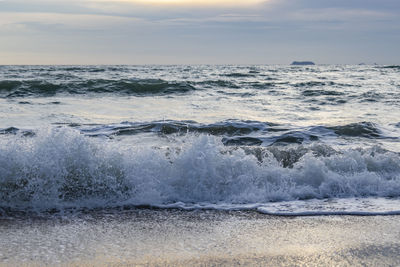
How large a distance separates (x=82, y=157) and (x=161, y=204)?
3.15 feet

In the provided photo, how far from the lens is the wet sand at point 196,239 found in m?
2.47

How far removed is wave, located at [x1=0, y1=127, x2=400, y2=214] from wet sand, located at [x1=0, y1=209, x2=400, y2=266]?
1.18ft

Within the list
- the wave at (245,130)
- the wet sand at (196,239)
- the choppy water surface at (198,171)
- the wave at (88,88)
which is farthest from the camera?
the wave at (88,88)

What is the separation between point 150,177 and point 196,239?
1345mm

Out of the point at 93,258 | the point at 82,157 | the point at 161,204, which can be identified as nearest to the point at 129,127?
the point at 82,157

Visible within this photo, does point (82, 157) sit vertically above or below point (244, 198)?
above

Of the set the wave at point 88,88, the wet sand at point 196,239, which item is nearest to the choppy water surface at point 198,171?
the wet sand at point 196,239

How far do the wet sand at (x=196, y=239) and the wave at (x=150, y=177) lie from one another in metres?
0.36

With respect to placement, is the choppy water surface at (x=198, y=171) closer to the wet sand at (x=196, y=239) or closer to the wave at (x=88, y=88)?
the wet sand at (x=196, y=239)

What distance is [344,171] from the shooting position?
4.70 metres

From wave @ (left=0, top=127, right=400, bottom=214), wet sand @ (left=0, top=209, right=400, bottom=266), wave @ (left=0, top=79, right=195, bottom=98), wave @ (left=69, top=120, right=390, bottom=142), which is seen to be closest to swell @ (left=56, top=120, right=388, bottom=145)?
wave @ (left=69, top=120, right=390, bottom=142)

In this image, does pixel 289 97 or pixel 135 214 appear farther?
pixel 289 97

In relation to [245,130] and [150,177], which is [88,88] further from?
[150,177]

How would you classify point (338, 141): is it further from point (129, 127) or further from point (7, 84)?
point (7, 84)
